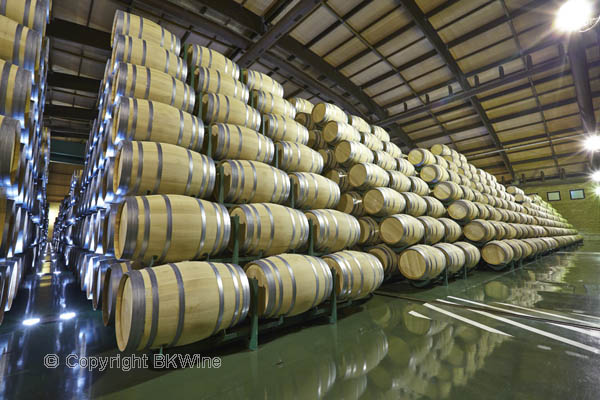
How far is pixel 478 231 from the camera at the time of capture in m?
7.12

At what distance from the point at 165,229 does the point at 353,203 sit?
4.02 m

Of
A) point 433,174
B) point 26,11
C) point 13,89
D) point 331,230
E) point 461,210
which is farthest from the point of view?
point 433,174

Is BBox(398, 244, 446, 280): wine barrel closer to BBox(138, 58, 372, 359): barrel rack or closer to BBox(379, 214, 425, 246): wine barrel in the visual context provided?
BBox(379, 214, 425, 246): wine barrel

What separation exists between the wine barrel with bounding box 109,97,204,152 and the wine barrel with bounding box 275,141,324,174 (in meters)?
1.52

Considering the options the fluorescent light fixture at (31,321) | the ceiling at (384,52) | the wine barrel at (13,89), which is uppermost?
the ceiling at (384,52)

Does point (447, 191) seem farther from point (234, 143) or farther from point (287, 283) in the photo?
point (287, 283)

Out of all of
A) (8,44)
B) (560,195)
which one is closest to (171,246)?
(8,44)

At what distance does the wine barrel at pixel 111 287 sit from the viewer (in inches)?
101

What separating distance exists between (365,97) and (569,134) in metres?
11.5

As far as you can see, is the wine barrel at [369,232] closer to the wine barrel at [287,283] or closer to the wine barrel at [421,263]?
the wine barrel at [421,263]

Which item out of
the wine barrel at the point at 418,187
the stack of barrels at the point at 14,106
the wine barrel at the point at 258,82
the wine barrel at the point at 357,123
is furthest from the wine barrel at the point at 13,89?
the wine barrel at the point at 418,187

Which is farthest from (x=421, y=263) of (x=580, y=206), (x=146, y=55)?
(x=580, y=206)

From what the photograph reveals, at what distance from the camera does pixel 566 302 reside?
433 centimetres

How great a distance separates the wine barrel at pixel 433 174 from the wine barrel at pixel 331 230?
4.17 meters
